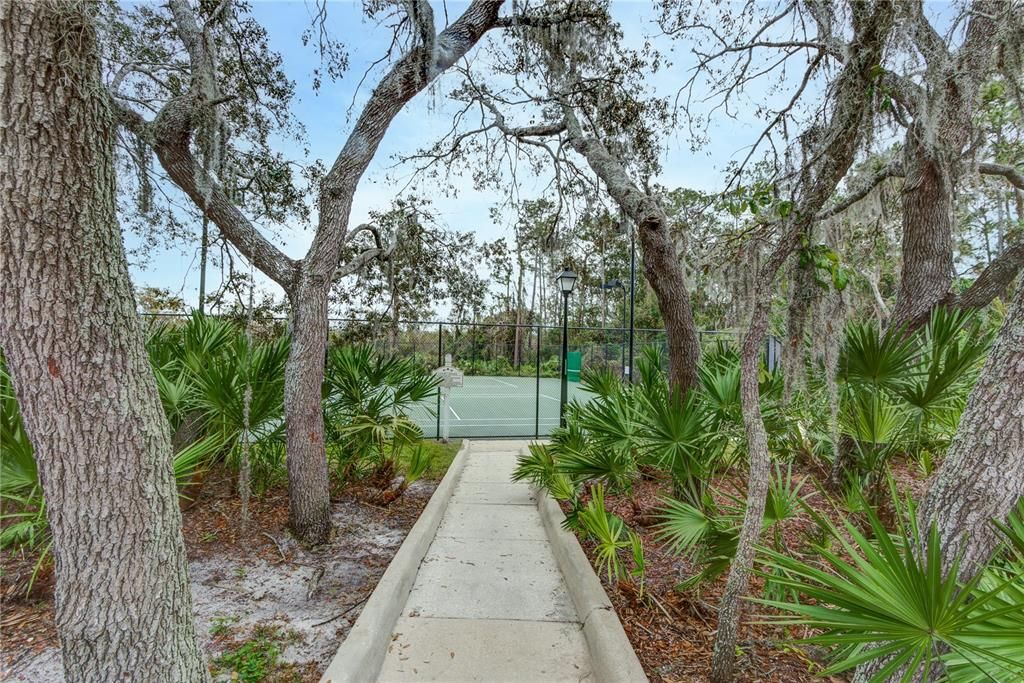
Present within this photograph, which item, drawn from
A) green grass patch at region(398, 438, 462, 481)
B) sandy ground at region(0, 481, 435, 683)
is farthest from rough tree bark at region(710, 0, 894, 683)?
green grass patch at region(398, 438, 462, 481)

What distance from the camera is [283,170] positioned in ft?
17.7

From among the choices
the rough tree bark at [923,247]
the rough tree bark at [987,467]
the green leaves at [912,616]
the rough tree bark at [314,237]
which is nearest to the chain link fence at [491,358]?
the rough tree bark at [314,237]

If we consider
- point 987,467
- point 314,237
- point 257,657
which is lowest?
point 257,657

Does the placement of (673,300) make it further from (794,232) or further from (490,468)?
(490,468)

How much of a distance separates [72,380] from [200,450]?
1.56 m

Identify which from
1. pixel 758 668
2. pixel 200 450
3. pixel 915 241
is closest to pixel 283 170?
pixel 200 450

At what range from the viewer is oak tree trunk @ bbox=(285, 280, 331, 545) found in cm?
360

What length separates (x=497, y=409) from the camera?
41.4ft

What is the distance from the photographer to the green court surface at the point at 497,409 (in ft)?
33.6

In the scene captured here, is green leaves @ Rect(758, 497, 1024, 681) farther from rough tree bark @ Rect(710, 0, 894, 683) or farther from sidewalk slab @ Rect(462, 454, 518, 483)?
sidewalk slab @ Rect(462, 454, 518, 483)

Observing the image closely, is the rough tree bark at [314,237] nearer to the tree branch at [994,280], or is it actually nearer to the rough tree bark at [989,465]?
the rough tree bark at [989,465]

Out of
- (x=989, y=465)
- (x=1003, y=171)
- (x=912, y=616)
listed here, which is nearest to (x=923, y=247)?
(x=1003, y=171)

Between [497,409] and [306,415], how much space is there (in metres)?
9.20

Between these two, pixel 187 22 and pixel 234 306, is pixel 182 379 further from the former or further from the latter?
pixel 187 22
